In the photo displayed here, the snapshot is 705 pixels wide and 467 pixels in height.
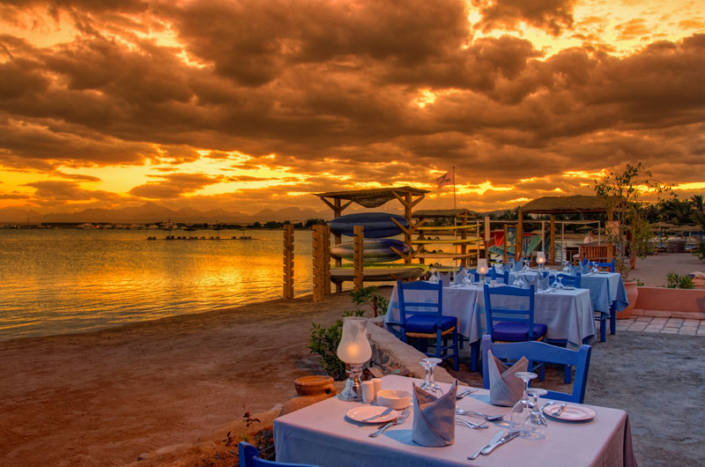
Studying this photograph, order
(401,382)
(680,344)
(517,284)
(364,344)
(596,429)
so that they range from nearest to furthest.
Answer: (596,429) < (364,344) < (401,382) < (517,284) < (680,344)

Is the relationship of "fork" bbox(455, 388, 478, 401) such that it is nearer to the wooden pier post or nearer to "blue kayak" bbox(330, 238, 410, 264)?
the wooden pier post

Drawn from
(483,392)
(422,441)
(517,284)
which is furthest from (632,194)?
(422,441)

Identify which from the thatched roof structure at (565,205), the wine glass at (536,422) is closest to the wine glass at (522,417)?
the wine glass at (536,422)

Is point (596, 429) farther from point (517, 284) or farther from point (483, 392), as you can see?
point (517, 284)

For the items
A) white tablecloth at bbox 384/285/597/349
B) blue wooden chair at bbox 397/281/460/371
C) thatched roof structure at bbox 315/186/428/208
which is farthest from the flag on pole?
blue wooden chair at bbox 397/281/460/371

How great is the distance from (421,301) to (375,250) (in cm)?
841

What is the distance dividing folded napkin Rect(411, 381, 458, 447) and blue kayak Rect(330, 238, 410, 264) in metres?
12.8

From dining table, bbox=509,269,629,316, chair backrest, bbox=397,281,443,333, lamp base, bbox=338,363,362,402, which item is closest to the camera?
lamp base, bbox=338,363,362,402

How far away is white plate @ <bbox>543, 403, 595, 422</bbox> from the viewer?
6.82 feet

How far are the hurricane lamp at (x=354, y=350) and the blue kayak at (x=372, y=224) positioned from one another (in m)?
12.4

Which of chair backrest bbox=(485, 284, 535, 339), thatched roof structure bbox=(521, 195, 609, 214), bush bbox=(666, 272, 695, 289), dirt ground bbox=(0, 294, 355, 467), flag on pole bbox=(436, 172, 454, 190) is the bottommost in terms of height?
dirt ground bbox=(0, 294, 355, 467)

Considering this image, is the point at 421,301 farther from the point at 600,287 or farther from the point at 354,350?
the point at 354,350

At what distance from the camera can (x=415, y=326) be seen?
6.07 m

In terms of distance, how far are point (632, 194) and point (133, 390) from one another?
9354 millimetres
